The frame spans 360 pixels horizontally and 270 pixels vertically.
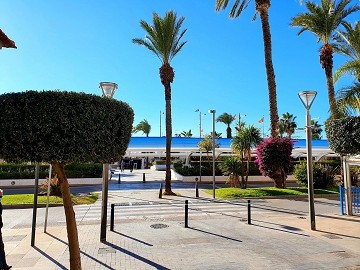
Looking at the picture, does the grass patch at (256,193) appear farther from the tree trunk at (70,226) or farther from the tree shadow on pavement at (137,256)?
the tree trunk at (70,226)

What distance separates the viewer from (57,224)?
38.0ft

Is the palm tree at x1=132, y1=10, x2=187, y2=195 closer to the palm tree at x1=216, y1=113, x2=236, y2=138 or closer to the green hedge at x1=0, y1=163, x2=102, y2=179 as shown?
the green hedge at x1=0, y1=163, x2=102, y2=179

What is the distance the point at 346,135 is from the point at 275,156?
48.0ft

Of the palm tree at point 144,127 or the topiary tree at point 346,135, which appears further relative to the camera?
the palm tree at point 144,127

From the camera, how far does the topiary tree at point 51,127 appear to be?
4.14 m

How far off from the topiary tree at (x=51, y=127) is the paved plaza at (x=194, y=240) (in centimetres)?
376

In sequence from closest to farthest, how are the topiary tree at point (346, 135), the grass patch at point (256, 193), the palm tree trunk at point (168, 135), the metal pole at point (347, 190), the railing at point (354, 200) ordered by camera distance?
1. the topiary tree at point (346, 135)
2. the metal pole at point (347, 190)
3. the railing at point (354, 200)
4. the grass patch at point (256, 193)
5. the palm tree trunk at point (168, 135)

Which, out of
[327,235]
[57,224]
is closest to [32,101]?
[57,224]

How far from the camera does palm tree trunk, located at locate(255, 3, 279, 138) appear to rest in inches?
865

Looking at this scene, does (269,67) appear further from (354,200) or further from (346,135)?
(346,135)

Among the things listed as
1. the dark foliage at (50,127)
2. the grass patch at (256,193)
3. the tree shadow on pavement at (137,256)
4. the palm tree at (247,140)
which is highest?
the palm tree at (247,140)

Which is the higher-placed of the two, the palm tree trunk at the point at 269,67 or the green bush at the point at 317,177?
the palm tree trunk at the point at 269,67

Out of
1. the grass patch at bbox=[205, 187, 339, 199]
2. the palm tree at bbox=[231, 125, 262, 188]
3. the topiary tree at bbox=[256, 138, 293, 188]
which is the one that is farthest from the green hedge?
the topiary tree at bbox=[256, 138, 293, 188]

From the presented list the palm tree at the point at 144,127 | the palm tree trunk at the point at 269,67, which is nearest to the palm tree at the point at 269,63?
the palm tree trunk at the point at 269,67
